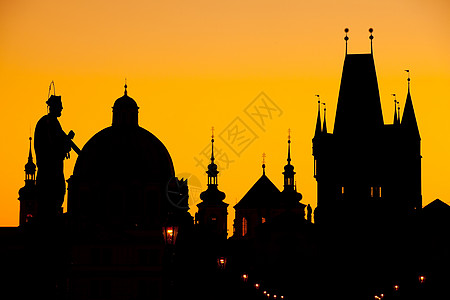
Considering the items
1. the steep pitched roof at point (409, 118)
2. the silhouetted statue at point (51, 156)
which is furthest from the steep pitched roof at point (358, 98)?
the silhouetted statue at point (51, 156)

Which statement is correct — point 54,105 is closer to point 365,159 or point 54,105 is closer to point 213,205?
point 365,159

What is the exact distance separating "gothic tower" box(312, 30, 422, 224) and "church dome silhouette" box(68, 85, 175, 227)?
52.4 ft

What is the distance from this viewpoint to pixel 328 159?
16038 cm

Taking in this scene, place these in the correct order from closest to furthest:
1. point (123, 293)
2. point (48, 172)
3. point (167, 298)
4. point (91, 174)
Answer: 1. point (48, 172)
2. point (167, 298)
3. point (123, 293)
4. point (91, 174)

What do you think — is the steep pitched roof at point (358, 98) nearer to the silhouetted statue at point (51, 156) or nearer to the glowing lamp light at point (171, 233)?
the glowing lamp light at point (171, 233)

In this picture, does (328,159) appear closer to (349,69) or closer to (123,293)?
(349,69)

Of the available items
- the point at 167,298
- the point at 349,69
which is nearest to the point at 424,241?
the point at 349,69

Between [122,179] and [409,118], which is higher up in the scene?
[409,118]

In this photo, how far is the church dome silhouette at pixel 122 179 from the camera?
540ft

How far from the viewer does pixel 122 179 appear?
166375 millimetres

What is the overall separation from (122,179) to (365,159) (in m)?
24.8

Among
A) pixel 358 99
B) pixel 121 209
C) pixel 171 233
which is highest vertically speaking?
pixel 358 99

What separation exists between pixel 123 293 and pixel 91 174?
1610 cm

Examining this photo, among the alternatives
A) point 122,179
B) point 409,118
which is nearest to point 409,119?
point 409,118
